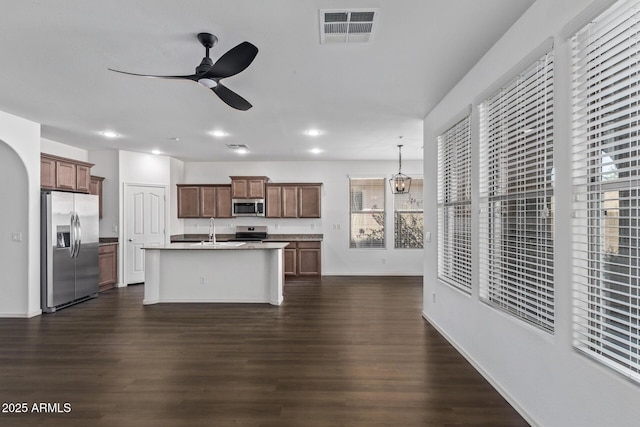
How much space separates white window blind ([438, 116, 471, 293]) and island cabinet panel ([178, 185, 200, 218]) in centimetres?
556

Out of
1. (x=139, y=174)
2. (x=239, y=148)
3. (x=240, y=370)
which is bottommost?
(x=240, y=370)

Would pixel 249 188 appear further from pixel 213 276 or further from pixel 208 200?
pixel 213 276

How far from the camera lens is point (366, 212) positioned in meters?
7.69

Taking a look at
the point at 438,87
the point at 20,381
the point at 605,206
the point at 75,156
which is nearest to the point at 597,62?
the point at 605,206

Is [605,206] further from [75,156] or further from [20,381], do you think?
[75,156]

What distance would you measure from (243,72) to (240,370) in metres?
2.68

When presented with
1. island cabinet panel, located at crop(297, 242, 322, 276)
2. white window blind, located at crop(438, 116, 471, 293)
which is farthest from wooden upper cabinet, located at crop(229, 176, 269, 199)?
white window blind, located at crop(438, 116, 471, 293)

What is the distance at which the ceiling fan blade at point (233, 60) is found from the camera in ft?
7.03

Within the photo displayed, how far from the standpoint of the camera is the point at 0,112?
4082 millimetres

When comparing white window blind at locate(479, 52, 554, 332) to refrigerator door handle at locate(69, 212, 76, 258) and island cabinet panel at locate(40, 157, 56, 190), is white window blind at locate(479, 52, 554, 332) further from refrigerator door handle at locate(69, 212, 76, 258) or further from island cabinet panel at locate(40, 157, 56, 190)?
island cabinet panel at locate(40, 157, 56, 190)

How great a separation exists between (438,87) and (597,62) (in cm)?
183

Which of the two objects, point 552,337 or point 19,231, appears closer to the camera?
point 552,337

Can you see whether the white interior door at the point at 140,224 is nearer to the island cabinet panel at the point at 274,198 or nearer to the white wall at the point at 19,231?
the white wall at the point at 19,231

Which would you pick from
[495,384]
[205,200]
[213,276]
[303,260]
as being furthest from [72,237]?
[495,384]
